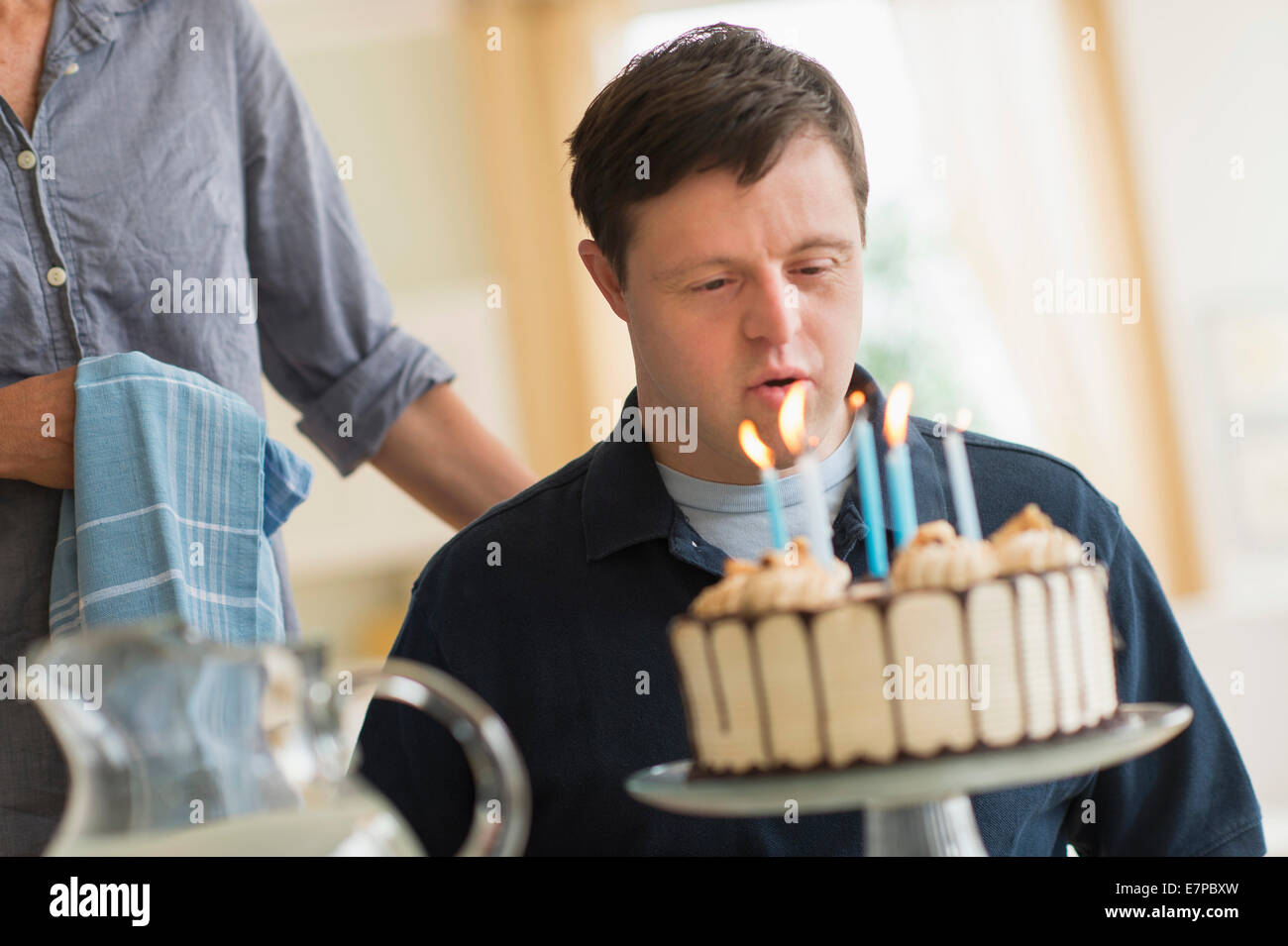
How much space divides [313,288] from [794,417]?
2.35 feet

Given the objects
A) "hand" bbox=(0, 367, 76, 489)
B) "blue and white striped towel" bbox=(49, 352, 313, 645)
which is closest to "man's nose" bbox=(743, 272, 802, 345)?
"blue and white striped towel" bbox=(49, 352, 313, 645)

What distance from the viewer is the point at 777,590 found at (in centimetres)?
75

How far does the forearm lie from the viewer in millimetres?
1514

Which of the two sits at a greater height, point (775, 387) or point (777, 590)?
point (775, 387)

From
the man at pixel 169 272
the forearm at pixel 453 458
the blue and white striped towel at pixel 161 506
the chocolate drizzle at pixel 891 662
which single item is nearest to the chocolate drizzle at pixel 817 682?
the chocolate drizzle at pixel 891 662

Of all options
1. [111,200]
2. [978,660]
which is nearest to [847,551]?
[978,660]

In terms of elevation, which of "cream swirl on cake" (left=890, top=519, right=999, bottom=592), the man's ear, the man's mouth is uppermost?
the man's ear

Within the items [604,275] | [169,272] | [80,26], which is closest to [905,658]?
[604,275]

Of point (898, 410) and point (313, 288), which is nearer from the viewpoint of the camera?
point (898, 410)

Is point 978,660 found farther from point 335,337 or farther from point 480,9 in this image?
point 480,9

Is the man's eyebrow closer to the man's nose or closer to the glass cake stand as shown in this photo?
the man's nose

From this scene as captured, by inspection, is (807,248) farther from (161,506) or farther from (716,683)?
(161,506)

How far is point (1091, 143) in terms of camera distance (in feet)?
14.4

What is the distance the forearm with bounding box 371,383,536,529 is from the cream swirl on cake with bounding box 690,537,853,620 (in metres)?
0.74
